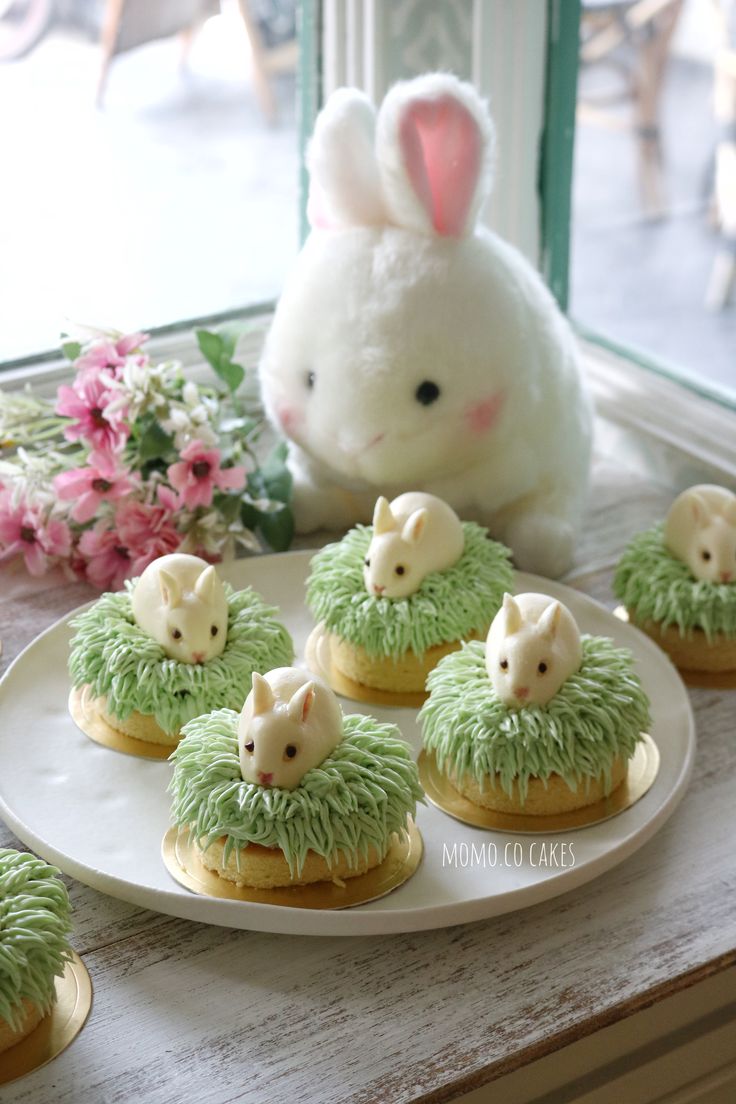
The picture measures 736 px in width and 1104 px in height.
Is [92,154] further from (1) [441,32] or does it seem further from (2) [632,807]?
(2) [632,807]

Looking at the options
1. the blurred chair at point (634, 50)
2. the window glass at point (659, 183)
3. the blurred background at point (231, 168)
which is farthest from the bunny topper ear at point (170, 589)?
the blurred chair at point (634, 50)

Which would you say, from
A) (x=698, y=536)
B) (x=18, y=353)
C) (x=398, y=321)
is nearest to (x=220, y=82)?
(x=18, y=353)

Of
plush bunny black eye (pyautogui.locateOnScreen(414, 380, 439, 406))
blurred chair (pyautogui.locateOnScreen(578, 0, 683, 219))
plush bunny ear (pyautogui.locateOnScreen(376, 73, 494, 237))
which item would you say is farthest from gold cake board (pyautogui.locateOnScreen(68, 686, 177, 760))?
blurred chair (pyautogui.locateOnScreen(578, 0, 683, 219))

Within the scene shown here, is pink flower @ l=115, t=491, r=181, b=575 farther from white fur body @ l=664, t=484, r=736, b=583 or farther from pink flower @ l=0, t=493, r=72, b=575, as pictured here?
white fur body @ l=664, t=484, r=736, b=583

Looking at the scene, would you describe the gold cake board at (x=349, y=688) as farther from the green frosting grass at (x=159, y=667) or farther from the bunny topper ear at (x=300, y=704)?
the bunny topper ear at (x=300, y=704)

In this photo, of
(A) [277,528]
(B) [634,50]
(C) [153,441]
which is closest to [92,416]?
(C) [153,441]
